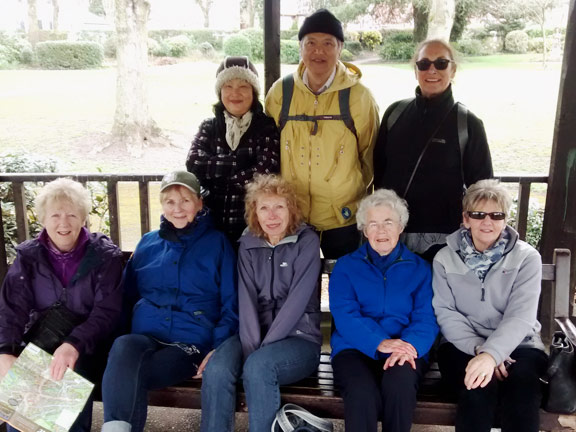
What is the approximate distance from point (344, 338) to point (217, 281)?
2.21 ft

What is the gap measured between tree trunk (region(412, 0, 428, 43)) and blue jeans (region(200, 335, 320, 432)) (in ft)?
22.5

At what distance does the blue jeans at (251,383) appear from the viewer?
6.94 ft

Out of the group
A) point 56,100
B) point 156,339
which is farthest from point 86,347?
point 56,100

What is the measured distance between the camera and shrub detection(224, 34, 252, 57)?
1034cm

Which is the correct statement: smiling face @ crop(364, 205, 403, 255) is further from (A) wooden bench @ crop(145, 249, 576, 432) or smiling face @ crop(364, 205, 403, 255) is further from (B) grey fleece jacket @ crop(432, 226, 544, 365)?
(A) wooden bench @ crop(145, 249, 576, 432)

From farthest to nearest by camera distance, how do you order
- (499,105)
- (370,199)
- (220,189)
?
(499,105), (220,189), (370,199)

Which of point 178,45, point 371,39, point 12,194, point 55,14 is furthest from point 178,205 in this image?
point 55,14

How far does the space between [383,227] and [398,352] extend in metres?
0.55

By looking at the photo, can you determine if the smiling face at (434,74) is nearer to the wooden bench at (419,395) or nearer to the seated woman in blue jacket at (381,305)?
the seated woman in blue jacket at (381,305)

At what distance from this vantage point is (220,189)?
268cm

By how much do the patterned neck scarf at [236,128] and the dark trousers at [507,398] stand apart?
1503 millimetres


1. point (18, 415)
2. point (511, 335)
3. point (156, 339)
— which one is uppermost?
point (511, 335)

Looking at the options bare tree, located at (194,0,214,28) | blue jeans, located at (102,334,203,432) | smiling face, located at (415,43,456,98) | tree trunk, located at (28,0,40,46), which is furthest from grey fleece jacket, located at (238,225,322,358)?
tree trunk, located at (28,0,40,46)

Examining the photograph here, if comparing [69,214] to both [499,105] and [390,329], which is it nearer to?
[390,329]
